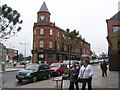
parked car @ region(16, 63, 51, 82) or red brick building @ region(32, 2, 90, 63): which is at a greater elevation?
red brick building @ region(32, 2, 90, 63)

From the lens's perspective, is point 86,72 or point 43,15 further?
point 43,15

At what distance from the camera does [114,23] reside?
43.2m

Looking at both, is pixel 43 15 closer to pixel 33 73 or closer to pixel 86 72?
pixel 33 73

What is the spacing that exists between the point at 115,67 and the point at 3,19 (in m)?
30.4

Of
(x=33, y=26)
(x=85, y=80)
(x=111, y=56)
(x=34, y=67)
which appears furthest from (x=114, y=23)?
(x=85, y=80)

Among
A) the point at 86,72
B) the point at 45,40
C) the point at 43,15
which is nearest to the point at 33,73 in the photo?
the point at 86,72

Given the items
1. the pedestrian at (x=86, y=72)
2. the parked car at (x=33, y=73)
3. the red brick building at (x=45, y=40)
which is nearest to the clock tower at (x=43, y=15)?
the red brick building at (x=45, y=40)

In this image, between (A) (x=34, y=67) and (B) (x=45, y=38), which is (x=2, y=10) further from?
(B) (x=45, y=38)

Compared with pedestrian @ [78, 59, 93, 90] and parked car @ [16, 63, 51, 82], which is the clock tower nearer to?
parked car @ [16, 63, 51, 82]

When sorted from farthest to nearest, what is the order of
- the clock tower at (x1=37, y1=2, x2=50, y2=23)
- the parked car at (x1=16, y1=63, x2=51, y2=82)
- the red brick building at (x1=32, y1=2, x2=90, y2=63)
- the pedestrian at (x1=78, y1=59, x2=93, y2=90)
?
1. the clock tower at (x1=37, y1=2, x2=50, y2=23)
2. the red brick building at (x1=32, y1=2, x2=90, y2=63)
3. the parked car at (x1=16, y1=63, x2=51, y2=82)
4. the pedestrian at (x1=78, y1=59, x2=93, y2=90)

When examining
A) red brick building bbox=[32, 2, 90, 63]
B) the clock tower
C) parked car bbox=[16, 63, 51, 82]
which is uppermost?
the clock tower

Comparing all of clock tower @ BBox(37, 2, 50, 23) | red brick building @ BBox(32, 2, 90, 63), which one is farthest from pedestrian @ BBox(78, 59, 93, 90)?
clock tower @ BBox(37, 2, 50, 23)

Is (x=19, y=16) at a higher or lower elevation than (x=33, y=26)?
lower

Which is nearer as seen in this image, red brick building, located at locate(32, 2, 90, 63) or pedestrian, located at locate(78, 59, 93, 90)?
pedestrian, located at locate(78, 59, 93, 90)
